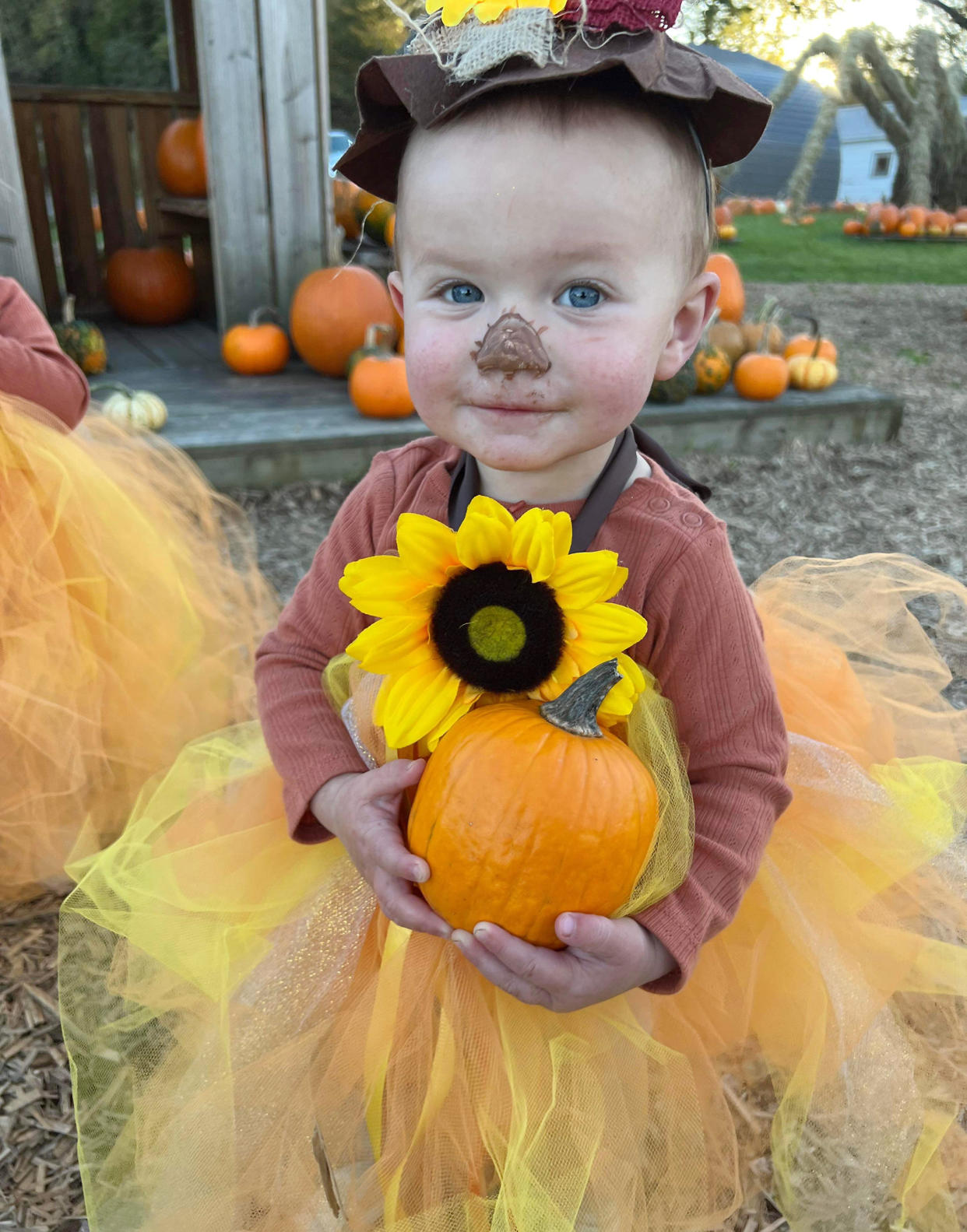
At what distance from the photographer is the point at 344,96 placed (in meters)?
9.55

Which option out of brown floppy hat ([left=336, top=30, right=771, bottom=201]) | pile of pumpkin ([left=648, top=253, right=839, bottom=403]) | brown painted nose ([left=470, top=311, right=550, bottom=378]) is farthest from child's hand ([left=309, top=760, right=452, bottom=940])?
pile of pumpkin ([left=648, top=253, right=839, bottom=403])

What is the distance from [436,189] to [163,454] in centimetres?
186

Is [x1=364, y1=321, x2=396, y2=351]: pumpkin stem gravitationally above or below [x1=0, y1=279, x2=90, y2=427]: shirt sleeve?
below

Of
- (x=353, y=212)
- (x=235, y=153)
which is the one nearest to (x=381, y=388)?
(x=235, y=153)

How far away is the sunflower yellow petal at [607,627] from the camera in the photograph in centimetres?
98

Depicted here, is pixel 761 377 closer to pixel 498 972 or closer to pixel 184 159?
pixel 184 159

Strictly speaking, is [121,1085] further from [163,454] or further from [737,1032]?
[163,454]

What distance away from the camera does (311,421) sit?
14.0 ft

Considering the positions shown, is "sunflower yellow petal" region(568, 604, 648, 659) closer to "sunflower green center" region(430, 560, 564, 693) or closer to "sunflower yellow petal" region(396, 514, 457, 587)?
"sunflower green center" region(430, 560, 564, 693)

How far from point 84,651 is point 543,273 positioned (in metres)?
1.38

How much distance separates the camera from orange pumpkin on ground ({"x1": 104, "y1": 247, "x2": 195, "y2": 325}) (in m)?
6.16

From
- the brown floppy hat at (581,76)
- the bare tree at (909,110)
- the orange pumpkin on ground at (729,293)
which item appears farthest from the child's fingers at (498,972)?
the bare tree at (909,110)

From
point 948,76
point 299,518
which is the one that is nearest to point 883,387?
point 299,518

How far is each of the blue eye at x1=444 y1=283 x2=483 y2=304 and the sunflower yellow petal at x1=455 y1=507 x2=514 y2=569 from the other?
0.25 m
